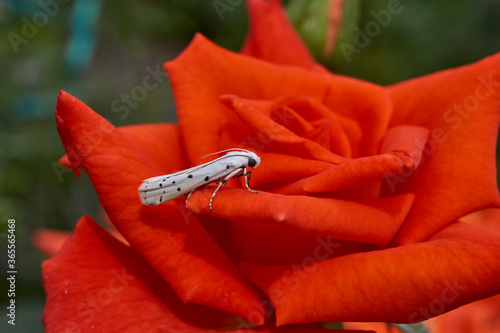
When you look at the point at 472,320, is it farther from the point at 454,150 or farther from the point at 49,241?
the point at 49,241

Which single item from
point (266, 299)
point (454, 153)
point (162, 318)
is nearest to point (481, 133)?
point (454, 153)

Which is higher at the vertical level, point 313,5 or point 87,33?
point 313,5

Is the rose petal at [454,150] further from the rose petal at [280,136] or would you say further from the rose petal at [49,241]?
the rose petal at [49,241]

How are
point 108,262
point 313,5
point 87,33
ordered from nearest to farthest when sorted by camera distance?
point 108,262, point 313,5, point 87,33

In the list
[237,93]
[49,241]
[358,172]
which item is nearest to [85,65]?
[49,241]

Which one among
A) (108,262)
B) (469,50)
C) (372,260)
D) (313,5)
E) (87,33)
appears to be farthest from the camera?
(87,33)

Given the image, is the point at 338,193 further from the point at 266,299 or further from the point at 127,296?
the point at 127,296

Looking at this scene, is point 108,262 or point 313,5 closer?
point 108,262
